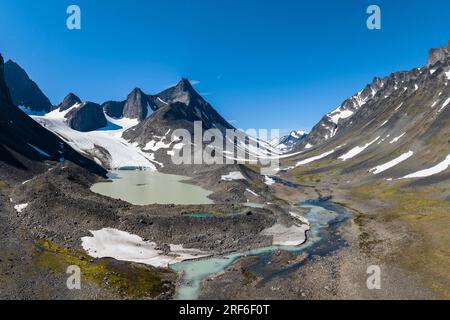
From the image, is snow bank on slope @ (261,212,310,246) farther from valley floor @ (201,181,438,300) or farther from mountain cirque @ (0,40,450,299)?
valley floor @ (201,181,438,300)

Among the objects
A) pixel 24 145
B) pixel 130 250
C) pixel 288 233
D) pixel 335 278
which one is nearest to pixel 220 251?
pixel 130 250

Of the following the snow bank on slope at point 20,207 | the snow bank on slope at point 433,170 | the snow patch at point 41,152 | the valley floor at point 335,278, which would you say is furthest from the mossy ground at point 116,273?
the snow bank on slope at point 433,170

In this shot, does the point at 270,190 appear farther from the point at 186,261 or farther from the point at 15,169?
the point at 15,169

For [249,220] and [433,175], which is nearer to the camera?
[249,220]

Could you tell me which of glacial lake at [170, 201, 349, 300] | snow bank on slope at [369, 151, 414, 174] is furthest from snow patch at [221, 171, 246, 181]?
snow bank on slope at [369, 151, 414, 174]

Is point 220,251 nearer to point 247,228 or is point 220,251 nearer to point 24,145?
point 247,228

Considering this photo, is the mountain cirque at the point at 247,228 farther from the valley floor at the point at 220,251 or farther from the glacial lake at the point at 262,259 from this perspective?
the glacial lake at the point at 262,259

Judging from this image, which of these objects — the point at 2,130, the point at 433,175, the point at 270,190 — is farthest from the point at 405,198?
the point at 2,130
